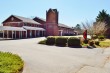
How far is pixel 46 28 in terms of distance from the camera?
6419 centimetres

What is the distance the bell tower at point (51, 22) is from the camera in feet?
208

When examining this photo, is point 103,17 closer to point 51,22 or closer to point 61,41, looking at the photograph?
point 51,22

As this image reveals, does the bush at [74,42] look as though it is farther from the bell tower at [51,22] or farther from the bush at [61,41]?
the bell tower at [51,22]

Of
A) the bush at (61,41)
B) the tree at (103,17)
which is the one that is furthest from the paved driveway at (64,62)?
the tree at (103,17)

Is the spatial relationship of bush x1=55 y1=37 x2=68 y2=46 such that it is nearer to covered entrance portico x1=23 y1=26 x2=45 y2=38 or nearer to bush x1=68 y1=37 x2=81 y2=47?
bush x1=68 y1=37 x2=81 y2=47

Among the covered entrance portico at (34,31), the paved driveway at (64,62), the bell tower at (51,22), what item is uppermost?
the bell tower at (51,22)

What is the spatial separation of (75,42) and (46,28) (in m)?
39.8

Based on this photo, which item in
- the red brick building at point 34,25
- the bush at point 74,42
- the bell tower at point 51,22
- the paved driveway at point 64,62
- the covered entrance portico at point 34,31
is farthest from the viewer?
the bell tower at point 51,22

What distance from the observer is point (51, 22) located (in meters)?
63.5

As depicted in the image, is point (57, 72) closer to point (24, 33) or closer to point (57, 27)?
point (24, 33)

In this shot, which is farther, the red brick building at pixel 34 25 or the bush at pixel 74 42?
the red brick building at pixel 34 25

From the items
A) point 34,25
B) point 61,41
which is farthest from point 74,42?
point 34,25

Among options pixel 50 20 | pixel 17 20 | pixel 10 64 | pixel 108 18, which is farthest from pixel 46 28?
pixel 10 64

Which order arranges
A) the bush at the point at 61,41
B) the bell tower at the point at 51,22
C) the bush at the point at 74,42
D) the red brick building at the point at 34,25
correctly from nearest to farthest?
the bush at the point at 74,42 → the bush at the point at 61,41 → the red brick building at the point at 34,25 → the bell tower at the point at 51,22
